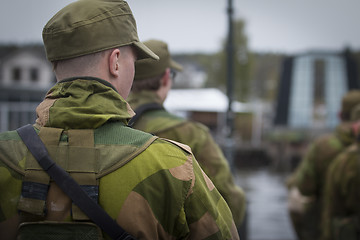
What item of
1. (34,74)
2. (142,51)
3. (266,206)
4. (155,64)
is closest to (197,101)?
(266,206)

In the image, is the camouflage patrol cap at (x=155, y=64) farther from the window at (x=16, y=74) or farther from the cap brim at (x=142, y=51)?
the window at (x=16, y=74)

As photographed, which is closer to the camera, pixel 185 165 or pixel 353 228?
pixel 185 165

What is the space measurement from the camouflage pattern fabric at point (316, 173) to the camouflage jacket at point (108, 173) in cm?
399

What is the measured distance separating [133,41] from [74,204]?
63 cm

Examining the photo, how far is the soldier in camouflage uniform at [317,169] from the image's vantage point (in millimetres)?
5215

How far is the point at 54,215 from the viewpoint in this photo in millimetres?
1424

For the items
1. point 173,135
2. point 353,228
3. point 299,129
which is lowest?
point 299,129

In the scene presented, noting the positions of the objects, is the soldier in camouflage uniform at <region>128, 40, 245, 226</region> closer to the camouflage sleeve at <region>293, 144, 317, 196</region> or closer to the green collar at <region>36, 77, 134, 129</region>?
the green collar at <region>36, 77, 134, 129</region>

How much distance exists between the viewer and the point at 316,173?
5391mm

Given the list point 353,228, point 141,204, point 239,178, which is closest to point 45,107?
point 141,204

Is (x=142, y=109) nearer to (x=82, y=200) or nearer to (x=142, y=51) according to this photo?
(x=142, y=51)

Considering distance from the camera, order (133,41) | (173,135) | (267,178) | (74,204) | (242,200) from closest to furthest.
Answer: (74,204) → (133,41) → (173,135) → (242,200) → (267,178)

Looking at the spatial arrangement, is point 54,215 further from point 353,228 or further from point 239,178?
point 239,178

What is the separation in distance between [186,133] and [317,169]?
2986mm
